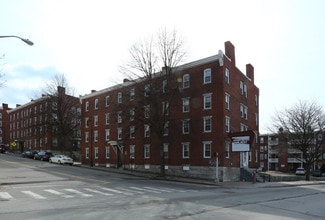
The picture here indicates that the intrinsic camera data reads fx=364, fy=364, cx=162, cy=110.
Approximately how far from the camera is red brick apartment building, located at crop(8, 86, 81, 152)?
64.9m

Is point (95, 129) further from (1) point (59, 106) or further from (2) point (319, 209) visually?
(2) point (319, 209)

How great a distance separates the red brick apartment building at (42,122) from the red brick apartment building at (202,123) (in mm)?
19574

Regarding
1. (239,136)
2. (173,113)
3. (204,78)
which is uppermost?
(204,78)

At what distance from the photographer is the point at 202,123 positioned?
39531mm

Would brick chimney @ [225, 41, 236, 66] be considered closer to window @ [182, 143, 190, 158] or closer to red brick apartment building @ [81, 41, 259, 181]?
red brick apartment building @ [81, 41, 259, 181]

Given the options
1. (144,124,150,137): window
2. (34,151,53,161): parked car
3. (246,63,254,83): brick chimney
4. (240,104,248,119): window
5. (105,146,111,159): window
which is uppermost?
(246,63,254,83): brick chimney

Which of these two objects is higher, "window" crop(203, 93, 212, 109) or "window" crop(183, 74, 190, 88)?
"window" crop(183, 74, 190, 88)

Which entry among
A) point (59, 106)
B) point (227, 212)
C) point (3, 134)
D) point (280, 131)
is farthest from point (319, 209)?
point (3, 134)

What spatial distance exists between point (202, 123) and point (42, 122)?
120 ft

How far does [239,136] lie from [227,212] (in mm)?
23021

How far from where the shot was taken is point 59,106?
63.7 meters

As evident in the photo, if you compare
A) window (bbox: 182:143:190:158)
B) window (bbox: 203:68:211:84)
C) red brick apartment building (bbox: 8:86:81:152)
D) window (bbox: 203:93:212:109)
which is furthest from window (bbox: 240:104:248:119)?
red brick apartment building (bbox: 8:86:81:152)

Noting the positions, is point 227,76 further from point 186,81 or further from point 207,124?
point 207,124

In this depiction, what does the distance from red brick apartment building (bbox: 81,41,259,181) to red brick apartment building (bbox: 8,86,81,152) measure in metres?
19.6
